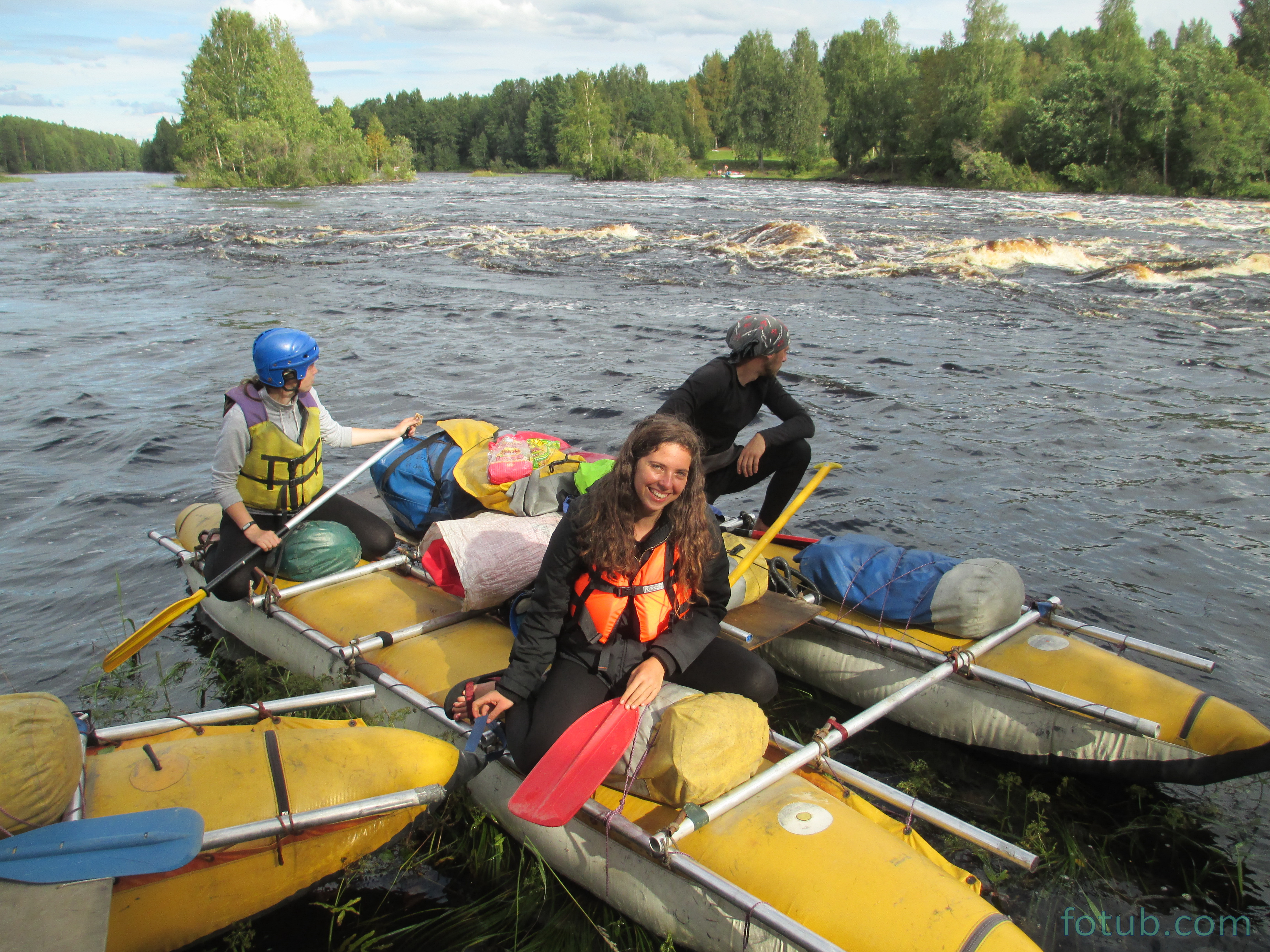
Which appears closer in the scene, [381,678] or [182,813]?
[182,813]

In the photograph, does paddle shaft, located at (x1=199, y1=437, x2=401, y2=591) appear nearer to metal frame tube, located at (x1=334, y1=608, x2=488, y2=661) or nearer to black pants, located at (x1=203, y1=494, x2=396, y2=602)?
black pants, located at (x1=203, y1=494, x2=396, y2=602)

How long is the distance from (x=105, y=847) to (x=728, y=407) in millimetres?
3373

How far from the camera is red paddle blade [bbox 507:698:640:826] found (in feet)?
8.46

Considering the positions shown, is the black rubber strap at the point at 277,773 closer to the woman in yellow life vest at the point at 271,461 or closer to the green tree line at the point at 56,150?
the woman in yellow life vest at the point at 271,461

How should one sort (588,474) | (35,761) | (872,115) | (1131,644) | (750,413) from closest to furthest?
(35,761) < (1131,644) < (588,474) < (750,413) < (872,115)

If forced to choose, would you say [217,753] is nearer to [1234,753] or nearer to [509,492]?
[509,492]

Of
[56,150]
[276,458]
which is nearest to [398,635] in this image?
[276,458]

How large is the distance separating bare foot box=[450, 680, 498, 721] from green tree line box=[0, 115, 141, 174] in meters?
105

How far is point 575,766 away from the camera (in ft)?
8.71

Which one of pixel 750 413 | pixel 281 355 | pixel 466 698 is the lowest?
pixel 466 698

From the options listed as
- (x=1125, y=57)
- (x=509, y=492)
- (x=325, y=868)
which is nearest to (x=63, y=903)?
(x=325, y=868)

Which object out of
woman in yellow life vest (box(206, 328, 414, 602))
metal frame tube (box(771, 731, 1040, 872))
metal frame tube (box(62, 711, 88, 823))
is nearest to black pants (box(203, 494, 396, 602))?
woman in yellow life vest (box(206, 328, 414, 602))

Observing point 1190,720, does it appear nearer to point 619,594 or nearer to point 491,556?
point 619,594

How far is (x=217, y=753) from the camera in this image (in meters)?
2.67
